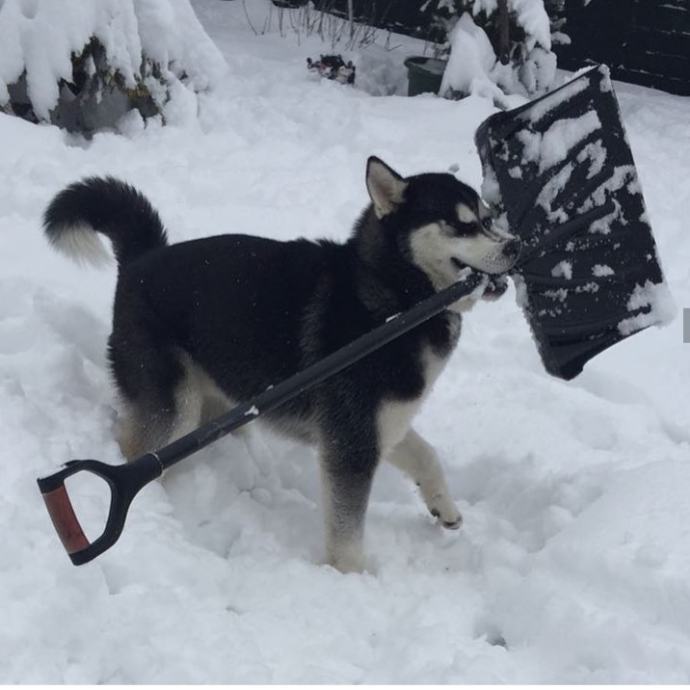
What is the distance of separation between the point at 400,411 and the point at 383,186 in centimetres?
74

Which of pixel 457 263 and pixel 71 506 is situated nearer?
pixel 71 506

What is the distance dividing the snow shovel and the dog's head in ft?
0.47

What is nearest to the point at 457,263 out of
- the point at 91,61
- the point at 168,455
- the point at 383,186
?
the point at 383,186

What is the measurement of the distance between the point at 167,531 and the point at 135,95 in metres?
4.12

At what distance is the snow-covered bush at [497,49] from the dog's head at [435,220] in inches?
180

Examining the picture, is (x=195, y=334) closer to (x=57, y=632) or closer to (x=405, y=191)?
(x=405, y=191)

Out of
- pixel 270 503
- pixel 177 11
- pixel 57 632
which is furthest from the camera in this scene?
pixel 177 11

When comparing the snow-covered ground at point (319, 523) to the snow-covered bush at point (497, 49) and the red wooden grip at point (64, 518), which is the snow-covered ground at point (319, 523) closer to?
the red wooden grip at point (64, 518)

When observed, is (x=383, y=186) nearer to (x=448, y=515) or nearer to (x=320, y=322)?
(x=320, y=322)

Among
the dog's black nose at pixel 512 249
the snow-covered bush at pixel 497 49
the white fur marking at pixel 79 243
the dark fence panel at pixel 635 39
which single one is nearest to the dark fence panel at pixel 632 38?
the dark fence panel at pixel 635 39

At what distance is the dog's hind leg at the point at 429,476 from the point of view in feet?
11.0

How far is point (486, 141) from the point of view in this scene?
121 inches

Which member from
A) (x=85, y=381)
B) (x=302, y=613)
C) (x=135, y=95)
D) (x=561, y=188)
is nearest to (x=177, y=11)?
(x=135, y=95)

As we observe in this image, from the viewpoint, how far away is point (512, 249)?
283cm
